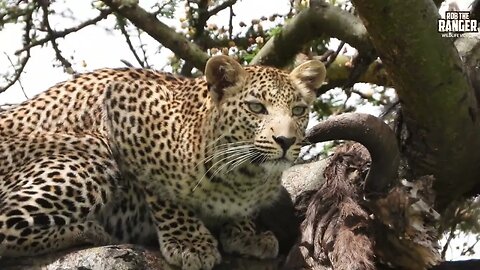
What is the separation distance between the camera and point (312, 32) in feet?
25.1

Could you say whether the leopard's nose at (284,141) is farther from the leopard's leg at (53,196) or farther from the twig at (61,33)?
the twig at (61,33)

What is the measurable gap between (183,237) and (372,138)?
1.40 metres

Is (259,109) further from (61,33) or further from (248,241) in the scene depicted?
(61,33)

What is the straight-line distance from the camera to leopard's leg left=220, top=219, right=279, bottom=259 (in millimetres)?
6277

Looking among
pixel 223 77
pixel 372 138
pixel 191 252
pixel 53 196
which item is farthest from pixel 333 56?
pixel 53 196

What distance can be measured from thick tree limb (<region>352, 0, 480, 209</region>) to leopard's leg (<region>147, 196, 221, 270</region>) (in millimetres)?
1600

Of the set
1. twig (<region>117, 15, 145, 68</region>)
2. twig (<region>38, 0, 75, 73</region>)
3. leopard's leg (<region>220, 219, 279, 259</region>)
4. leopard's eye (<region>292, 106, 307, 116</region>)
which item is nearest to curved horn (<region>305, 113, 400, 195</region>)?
leopard's eye (<region>292, 106, 307, 116</region>)

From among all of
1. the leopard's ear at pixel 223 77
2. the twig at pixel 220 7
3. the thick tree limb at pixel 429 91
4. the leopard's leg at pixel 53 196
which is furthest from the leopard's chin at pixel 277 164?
the twig at pixel 220 7

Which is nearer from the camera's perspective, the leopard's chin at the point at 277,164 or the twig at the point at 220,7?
the leopard's chin at the point at 277,164

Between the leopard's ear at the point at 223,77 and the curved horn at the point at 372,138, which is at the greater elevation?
the leopard's ear at the point at 223,77

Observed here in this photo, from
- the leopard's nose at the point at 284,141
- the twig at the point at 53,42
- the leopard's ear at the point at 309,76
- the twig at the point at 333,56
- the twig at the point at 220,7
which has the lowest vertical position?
the leopard's nose at the point at 284,141

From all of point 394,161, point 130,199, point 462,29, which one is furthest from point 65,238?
point 462,29

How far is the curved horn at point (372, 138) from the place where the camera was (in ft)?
20.2

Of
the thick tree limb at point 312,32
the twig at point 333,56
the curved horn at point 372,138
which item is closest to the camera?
the curved horn at point 372,138
